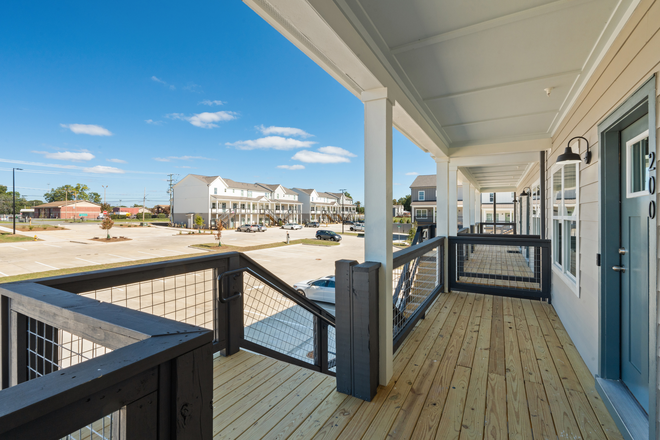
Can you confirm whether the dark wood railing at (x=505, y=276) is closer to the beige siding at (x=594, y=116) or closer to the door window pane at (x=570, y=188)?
the beige siding at (x=594, y=116)

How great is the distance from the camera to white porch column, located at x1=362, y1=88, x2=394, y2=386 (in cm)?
208

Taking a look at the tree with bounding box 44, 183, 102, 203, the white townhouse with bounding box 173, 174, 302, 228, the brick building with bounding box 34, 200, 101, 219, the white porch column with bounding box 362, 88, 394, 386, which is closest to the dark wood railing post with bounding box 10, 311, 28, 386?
the white porch column with bounding box 362, 88, 394, 386

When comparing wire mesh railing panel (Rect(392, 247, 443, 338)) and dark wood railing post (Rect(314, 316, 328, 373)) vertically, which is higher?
wire mesh railing panel (Rect(392, 247, 443, 338))

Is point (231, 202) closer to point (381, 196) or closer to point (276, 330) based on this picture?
point (276, 330)

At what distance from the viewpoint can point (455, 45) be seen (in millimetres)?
1946

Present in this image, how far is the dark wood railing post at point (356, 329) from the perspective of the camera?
1895 millimetres

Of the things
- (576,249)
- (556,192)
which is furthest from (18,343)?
(556,192)

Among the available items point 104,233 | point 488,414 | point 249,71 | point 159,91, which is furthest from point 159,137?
point 488,414

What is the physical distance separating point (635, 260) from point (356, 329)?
5.77ft

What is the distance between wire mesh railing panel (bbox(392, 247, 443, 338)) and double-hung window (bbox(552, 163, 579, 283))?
1.42 m

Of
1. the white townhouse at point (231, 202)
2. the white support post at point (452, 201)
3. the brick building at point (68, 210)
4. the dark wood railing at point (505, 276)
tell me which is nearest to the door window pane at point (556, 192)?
the dark wood railing at point (505, 276)

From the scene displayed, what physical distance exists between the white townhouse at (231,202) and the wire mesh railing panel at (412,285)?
954 cm

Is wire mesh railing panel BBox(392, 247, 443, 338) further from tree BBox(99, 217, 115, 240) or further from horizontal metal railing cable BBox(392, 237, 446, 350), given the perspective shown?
tree BBox(99, 217, 115, 240)

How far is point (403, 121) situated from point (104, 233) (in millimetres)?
6038
